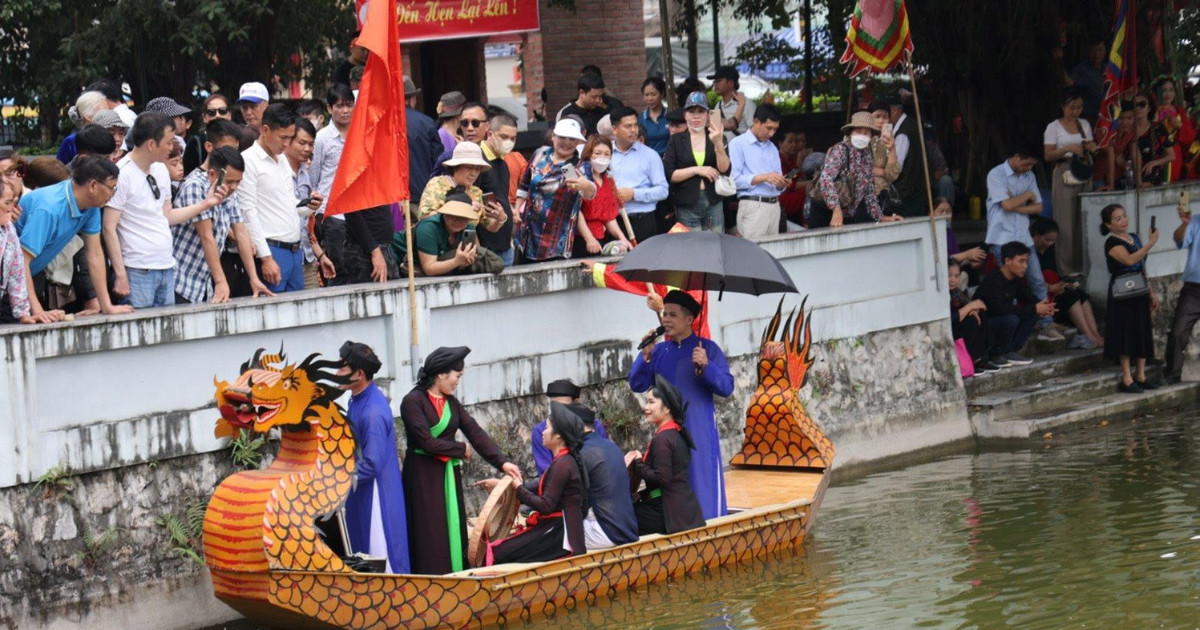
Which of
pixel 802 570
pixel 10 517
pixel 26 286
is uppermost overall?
pixel 26 286

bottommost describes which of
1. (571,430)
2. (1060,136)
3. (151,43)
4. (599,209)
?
(571,430)

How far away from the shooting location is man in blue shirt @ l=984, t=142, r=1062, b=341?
1614cm

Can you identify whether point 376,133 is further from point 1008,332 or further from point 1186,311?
point 1186,311

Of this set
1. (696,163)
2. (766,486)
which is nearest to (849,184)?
(696,163)

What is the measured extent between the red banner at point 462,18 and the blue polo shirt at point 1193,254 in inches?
337

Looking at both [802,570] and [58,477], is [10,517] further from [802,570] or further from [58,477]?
[802,570]

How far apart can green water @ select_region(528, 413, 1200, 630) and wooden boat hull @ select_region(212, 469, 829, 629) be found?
0.43ft

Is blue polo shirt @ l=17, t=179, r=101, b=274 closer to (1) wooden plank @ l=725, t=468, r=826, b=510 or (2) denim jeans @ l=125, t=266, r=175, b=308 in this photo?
(2) denim jeans @ l=125, t=266, r=175, b=308

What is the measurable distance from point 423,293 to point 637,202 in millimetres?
2823

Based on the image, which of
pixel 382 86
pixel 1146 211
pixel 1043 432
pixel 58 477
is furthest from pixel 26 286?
pixel 1146 211

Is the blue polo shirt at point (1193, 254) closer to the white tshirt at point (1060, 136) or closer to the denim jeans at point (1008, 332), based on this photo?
the white tshirt at point (1060, 136)

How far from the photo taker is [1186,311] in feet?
54.7

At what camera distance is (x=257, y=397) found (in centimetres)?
908

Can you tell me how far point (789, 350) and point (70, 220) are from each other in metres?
5.31
